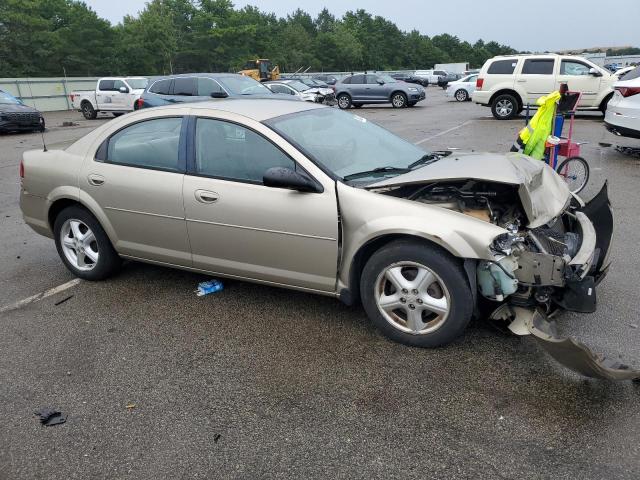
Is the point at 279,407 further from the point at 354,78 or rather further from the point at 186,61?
the point at 186,61

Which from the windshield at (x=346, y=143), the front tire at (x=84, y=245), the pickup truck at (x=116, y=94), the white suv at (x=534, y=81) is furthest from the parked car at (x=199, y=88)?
the windshield at (x=346, y=143)

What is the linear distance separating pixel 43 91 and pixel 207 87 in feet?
77.7

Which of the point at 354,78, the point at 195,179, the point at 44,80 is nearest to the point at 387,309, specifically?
the point at 195,179

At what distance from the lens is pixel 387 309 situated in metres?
3.55

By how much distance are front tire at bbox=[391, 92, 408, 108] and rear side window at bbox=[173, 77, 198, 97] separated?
12526 mm

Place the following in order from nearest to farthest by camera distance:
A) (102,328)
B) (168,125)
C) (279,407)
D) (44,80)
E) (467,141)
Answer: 1. (279,407)
2. (102,328)
3. (168,125)
4. (467,141)
5. (44,80)

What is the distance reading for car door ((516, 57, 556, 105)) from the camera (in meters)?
16.5

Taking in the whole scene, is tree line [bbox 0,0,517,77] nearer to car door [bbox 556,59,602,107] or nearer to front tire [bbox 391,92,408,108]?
front tire [bbox 391,92,408,108]

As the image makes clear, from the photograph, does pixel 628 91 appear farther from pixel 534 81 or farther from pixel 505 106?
pixel 505 106

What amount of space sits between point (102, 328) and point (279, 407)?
1.74 metres

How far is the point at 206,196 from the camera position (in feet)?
13.1

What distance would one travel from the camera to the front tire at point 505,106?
57.0 ft

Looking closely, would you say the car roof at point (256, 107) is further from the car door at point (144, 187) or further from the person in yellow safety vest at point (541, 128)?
the person in yellow safety vest at point (541, 128)

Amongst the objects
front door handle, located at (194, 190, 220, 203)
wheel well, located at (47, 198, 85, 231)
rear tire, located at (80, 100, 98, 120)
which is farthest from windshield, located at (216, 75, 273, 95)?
rear tire, located at (80, 100, 98, 120)
